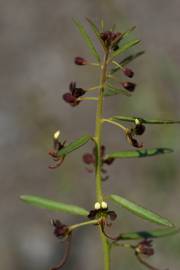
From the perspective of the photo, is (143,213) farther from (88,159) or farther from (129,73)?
(129,73)

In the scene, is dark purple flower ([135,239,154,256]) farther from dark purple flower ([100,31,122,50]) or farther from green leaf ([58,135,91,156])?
dark purple flower ([100,31,122,50])

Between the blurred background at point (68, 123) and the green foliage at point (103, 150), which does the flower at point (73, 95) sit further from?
the blurred background at point (68, 123)

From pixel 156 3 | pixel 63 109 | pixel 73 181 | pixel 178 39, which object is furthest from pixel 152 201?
pixel 156 3

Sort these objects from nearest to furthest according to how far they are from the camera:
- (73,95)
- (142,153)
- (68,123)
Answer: (73,95)
(142,153)
(68,123)

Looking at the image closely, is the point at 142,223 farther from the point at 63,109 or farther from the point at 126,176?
the point at 63,109

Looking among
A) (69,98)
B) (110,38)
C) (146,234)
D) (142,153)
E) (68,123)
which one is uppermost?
(110,38)

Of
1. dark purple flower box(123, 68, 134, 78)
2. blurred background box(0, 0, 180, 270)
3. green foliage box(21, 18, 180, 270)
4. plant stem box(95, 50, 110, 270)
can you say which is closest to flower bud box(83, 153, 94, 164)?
green foliage box(21, 18, 180, 270)

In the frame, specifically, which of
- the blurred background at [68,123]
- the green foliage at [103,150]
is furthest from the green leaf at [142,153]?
the blurred background at [68,123]

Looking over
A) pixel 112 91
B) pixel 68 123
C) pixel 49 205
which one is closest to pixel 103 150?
pixel 112 91
